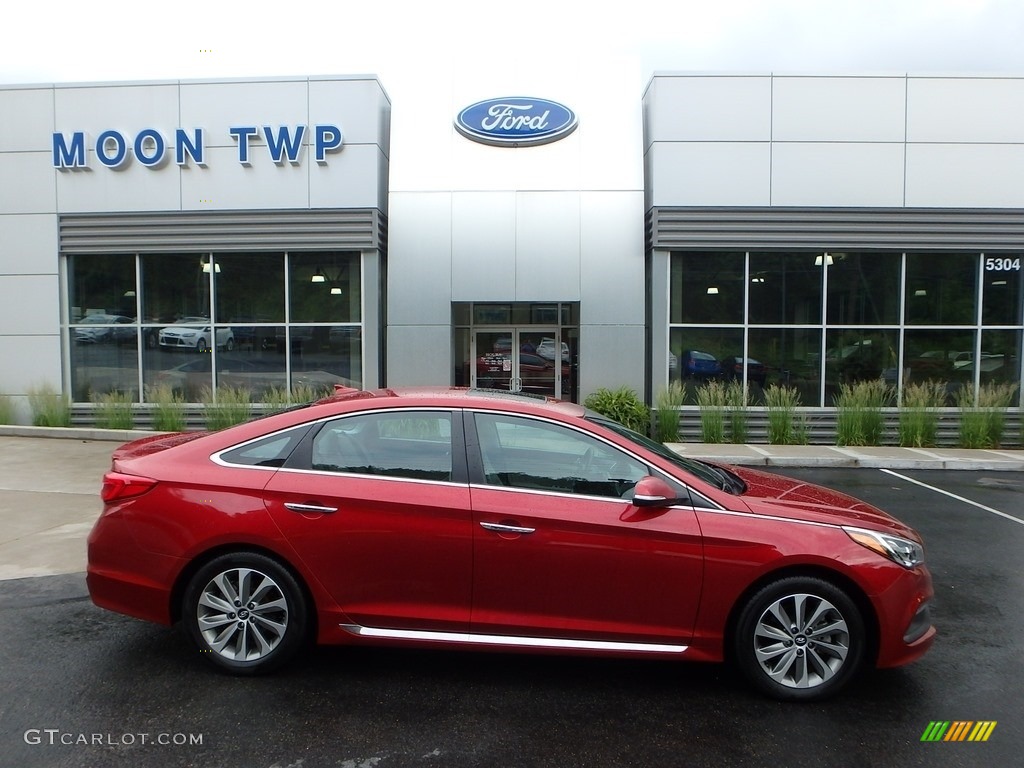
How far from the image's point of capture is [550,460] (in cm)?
393

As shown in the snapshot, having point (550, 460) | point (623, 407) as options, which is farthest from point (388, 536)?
point (623, 407)

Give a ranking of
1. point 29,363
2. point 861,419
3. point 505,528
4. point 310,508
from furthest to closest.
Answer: point 29,363 → point 861,419 → point 310,508 → point 505,528

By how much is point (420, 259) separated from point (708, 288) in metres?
5.54

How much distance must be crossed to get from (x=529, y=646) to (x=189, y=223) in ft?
42.5

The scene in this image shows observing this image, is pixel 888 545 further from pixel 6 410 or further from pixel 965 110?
pixel 6 410

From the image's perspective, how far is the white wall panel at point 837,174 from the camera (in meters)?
13.5

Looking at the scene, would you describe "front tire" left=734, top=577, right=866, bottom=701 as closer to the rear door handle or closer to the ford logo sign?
the rear door handle

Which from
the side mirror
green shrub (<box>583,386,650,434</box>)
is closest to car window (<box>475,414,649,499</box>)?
the side mirror

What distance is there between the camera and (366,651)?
13.9 ft

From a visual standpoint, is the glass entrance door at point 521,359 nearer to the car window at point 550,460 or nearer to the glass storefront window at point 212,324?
the glass storefront window at point 212,324

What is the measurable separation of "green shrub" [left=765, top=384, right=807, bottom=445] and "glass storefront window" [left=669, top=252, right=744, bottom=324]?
5.52 ft

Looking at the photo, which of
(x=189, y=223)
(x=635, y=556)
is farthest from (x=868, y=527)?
(x=189, y=223)

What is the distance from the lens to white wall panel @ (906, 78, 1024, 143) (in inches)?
529

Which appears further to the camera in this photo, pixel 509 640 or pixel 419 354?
pixel 419 354
